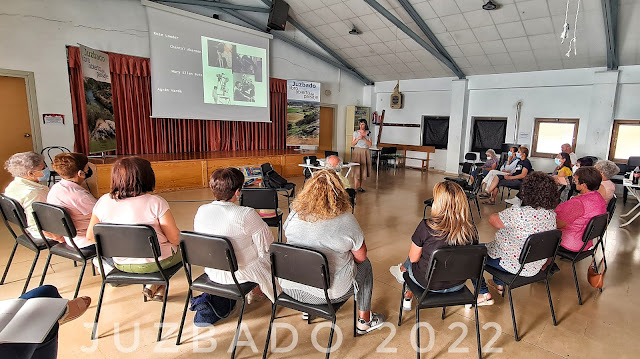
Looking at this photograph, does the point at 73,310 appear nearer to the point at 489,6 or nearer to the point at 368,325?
the point at 368,325

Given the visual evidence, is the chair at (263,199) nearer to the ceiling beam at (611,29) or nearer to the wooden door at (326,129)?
the ceiling beam at (611,29)

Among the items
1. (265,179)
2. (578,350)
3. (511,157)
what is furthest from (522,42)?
(578,350)

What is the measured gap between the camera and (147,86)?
691cm

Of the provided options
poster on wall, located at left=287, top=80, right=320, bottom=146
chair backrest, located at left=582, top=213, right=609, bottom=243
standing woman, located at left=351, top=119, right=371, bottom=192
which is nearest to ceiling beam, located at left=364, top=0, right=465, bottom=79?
standing woman, located at left=351, top=119, right=371, bottom=192

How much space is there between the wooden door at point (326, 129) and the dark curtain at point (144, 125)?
2.11 meters

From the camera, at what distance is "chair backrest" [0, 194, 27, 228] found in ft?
7.82

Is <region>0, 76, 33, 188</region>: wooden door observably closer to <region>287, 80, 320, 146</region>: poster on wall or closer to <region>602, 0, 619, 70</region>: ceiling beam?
<region>287, 80, 320, 146</region>: poster on wall

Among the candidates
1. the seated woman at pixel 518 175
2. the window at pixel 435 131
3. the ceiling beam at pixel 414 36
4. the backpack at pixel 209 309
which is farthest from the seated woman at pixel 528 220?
the window at pixel 435 131

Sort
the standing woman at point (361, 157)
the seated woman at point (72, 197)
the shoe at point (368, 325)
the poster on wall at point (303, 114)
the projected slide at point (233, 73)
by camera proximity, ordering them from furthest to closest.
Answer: the poster on wall at point (303, 114) < the projected slide at point (233, 73) < the standing woman at point (361, 157) < the seated woman at point (72, 197) < the shoe at point (368, 325)

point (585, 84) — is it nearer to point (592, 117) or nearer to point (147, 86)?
point (592, 117)

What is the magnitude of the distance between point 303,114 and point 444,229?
8191mm

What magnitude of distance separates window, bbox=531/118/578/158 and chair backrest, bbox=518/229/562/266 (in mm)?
7262

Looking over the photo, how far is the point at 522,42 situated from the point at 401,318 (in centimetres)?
685

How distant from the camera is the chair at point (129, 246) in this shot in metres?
1.88
